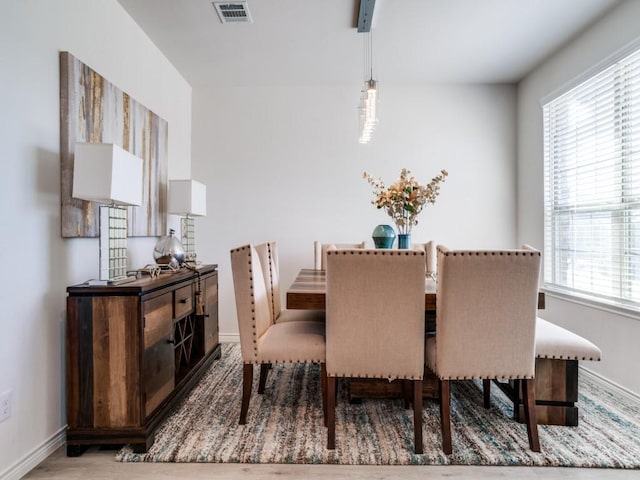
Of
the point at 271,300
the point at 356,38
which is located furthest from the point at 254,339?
the point at 356,38

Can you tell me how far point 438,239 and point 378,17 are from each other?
220 cm

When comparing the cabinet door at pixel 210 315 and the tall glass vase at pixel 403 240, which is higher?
the tall glass vase at pixel 403 240

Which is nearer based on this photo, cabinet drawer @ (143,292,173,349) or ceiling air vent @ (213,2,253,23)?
cabinet drawer @ (143,292,173,349)

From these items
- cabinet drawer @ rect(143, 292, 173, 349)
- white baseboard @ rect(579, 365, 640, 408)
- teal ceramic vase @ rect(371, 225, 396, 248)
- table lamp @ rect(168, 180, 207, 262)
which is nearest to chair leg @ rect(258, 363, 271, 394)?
cabinet drawer @ rect(143, 292, 173, 349)

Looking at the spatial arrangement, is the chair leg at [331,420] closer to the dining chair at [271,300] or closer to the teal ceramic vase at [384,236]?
the dining chair at [271,300]

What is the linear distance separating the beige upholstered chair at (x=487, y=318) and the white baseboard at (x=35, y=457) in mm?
1963

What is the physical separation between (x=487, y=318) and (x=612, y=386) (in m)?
1.66

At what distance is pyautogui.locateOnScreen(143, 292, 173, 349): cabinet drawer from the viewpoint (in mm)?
1845

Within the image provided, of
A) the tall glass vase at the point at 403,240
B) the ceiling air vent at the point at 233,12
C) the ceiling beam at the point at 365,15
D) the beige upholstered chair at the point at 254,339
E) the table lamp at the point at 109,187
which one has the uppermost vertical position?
the ceiling air vent at the point at 233,12

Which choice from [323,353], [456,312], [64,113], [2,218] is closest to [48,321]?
[2,218]

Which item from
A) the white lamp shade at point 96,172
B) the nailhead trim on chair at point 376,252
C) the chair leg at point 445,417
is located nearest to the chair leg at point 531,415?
the chair leg at point 445,417

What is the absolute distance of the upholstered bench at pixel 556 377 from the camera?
75.5 inches

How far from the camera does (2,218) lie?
61.8 inches

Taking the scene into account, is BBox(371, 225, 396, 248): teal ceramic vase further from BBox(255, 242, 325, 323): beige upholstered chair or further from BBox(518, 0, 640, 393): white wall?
BBox(518, 0, 640, 393): white wall
